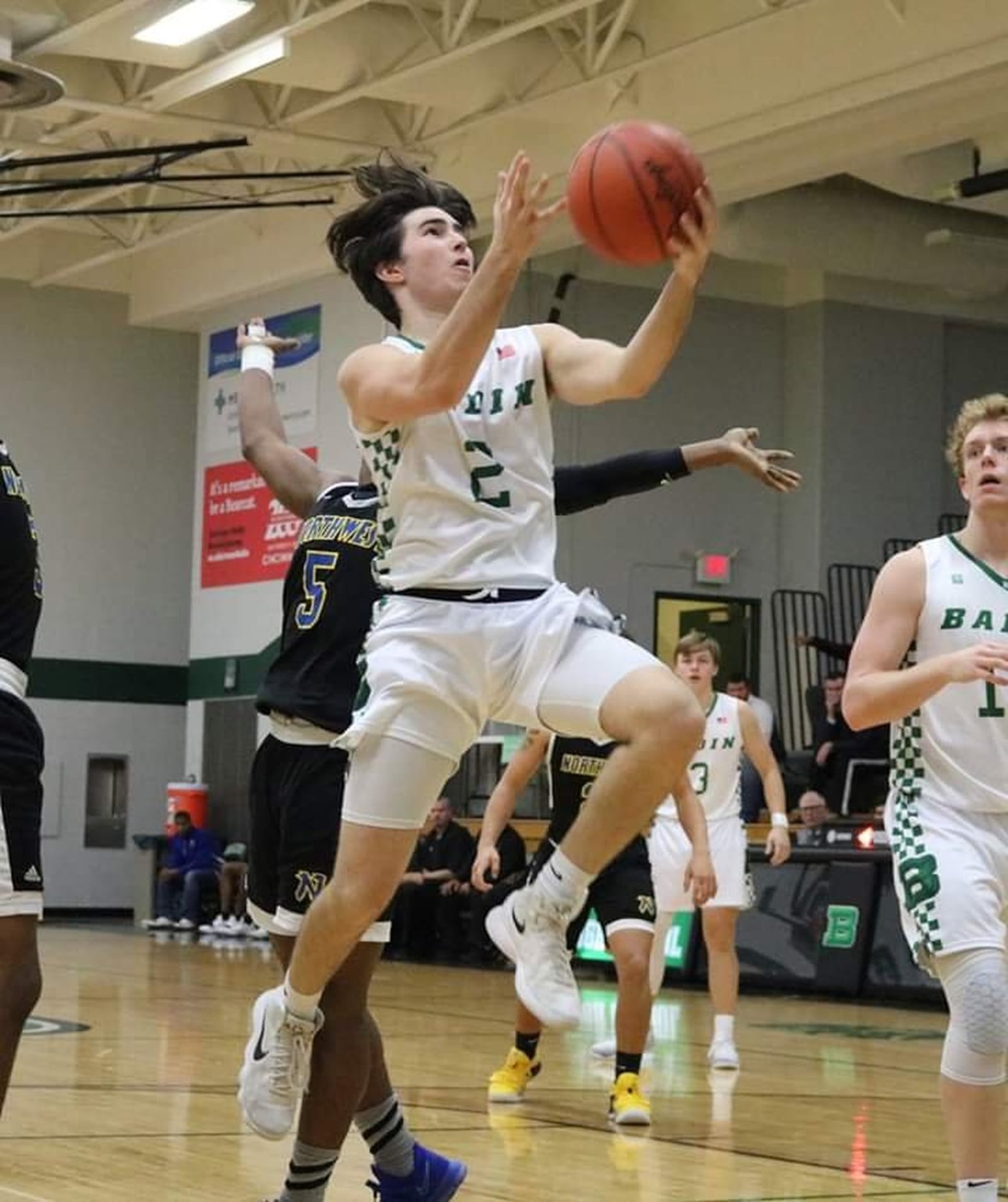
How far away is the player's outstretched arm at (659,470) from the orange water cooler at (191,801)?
1779 centimetres

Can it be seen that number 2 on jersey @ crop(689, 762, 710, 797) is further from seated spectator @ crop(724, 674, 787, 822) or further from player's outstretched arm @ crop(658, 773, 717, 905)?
seated spectator @ crop(724, 674, 787, 822)

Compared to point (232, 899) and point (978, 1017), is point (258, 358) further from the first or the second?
point (232, 899)

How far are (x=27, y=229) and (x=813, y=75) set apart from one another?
9.37m

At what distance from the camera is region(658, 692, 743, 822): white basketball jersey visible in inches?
396

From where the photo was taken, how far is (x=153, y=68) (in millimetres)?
17922

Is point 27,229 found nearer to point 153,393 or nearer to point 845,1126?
point 153,393

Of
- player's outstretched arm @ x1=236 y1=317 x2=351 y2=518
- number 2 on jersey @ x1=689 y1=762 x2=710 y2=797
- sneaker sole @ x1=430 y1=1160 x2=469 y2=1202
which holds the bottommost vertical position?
sneaker sole @ x1=430 y1=1160 x2=469 y2=1202

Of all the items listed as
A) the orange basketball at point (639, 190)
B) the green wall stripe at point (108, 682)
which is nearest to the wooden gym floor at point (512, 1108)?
the orange basketball at point (639, 190)

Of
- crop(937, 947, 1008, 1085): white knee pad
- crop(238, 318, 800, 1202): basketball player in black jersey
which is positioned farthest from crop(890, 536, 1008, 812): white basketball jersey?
crop(238, 318, 800, 1202): basketball player in black jersey

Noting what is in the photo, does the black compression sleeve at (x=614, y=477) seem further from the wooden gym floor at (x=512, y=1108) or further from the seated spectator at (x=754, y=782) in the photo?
the seated spectator at (x=754, y=782)

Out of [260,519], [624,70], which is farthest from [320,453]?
[624,70]

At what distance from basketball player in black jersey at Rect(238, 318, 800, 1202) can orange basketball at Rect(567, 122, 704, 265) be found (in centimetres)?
69

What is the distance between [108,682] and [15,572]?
19738mm

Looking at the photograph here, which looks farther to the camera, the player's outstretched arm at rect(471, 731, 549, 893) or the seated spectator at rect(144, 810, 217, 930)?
the seated spectator at rect(144, 810, 217, 930)
